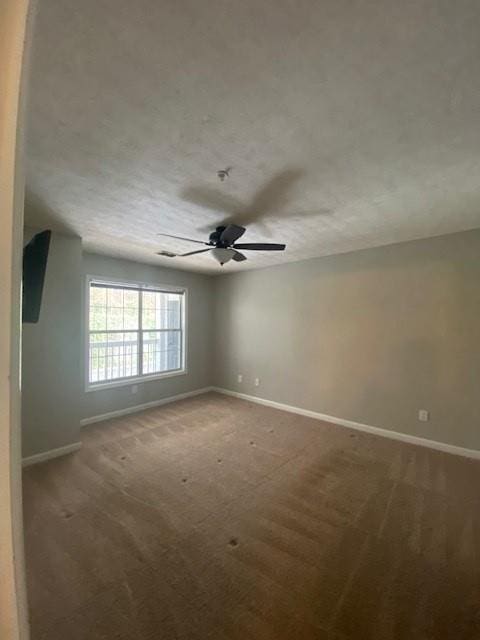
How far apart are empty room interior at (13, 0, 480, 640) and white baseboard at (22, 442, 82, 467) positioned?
0.02m

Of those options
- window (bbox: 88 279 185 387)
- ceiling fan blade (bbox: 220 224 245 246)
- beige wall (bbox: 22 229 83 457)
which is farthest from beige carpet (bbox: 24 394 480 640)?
ceiling fan blade (bbox: 220 224 245 246)

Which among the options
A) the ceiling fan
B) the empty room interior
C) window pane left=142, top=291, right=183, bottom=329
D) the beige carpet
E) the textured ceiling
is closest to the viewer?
the textured ceiling

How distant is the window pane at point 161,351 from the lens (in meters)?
4.84

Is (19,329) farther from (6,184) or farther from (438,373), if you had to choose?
(438,373)

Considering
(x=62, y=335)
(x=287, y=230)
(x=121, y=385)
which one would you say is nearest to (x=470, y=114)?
(x=287, y=230)

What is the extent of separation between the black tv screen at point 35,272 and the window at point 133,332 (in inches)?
98.0

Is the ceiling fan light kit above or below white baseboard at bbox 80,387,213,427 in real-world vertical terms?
above

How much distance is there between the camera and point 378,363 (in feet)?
12.1

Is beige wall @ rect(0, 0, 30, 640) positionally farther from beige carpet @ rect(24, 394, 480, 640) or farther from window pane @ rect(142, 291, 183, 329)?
window pane @ rect(142, 291, 183, 329)

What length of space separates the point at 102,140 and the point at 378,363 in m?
3.76

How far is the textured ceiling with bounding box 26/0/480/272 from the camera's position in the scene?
96cm

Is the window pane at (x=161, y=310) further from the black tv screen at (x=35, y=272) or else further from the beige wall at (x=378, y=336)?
the black tv screen at (x=35, y=272)

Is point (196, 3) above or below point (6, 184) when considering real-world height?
above

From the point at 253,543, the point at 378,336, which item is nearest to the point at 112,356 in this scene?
the point at 253,543
